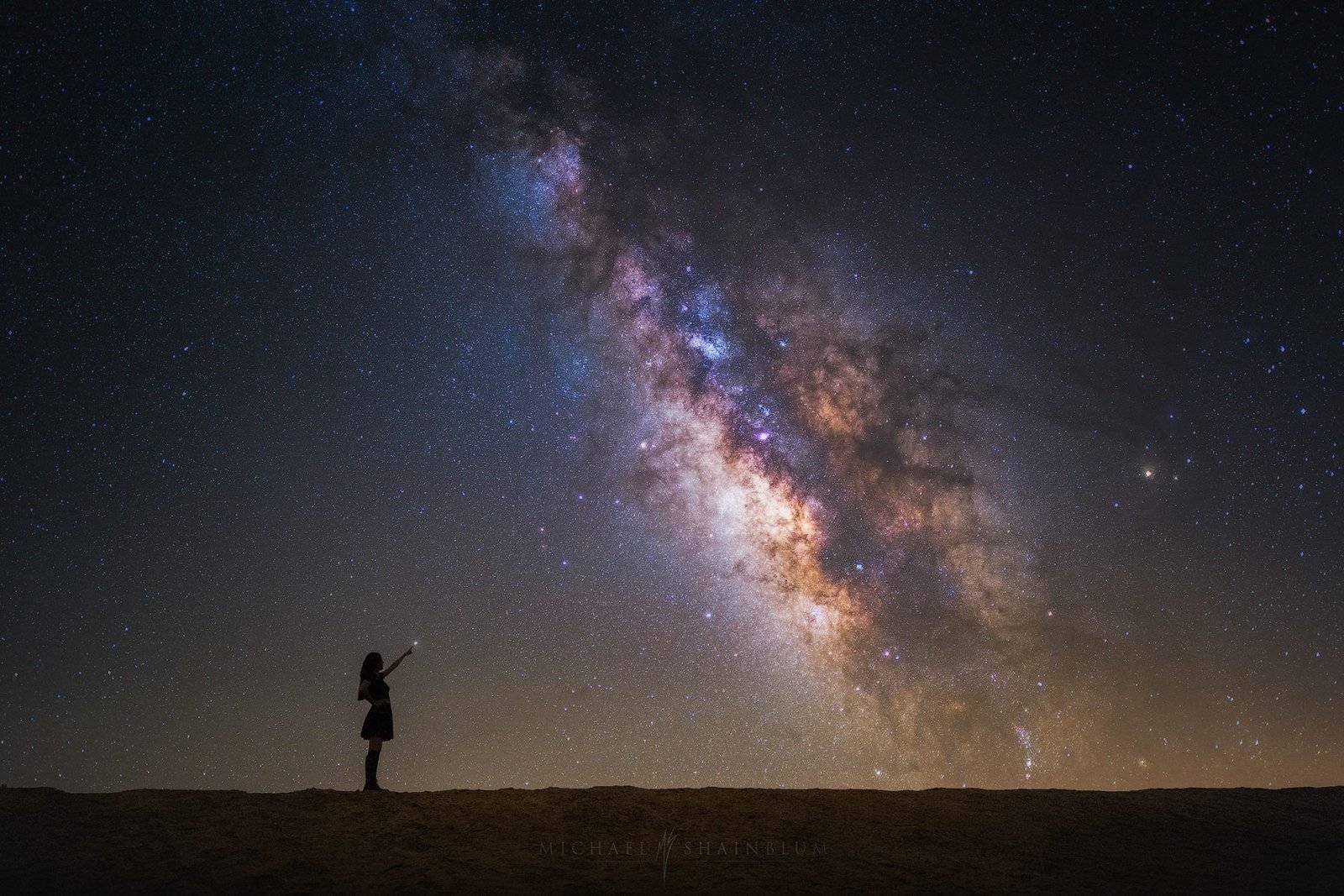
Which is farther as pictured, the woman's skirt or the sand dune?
the woman's skirt

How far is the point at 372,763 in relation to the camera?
424 inches

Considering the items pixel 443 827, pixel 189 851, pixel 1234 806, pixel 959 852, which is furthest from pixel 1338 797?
pixel 189 851

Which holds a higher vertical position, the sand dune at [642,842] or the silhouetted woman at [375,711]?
the silhouetted woman at [375,711]

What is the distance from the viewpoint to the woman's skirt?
10836 millimetres

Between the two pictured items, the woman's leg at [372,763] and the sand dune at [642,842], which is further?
the woman's leg at [372,763]

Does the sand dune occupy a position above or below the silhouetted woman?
below

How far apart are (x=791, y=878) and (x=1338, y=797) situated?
9.86 meters

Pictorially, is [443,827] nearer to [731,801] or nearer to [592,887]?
[592,887]

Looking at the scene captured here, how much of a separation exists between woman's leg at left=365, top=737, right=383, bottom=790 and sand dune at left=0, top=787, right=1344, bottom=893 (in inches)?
15.5

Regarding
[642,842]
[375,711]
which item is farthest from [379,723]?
[642,842]

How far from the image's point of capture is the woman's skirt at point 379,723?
10.8 meters

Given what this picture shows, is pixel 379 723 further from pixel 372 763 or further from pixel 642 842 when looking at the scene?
pixel 642 842

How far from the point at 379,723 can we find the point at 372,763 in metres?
0.52

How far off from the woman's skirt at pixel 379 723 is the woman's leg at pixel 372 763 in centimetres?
7
